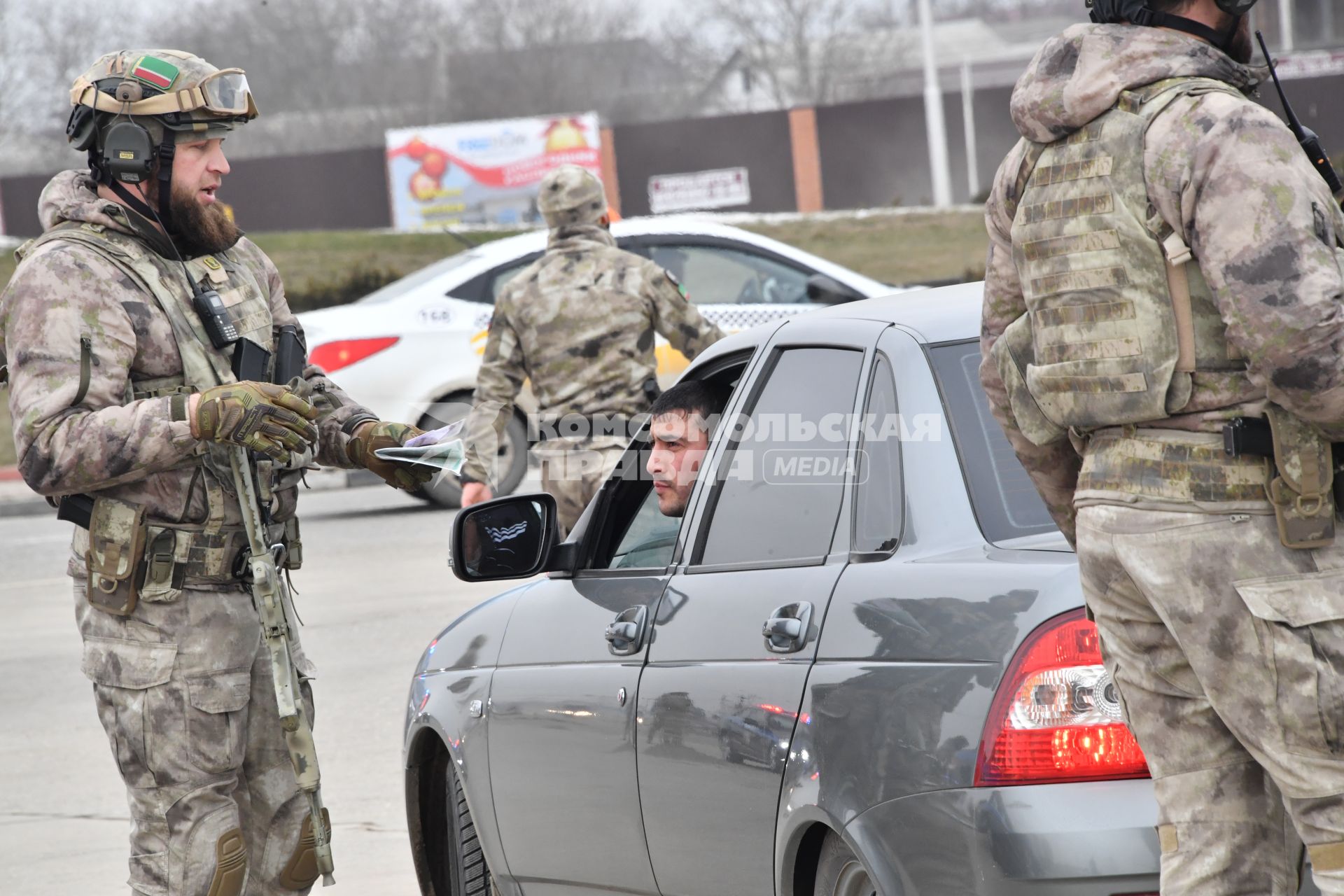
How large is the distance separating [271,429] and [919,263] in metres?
21.6

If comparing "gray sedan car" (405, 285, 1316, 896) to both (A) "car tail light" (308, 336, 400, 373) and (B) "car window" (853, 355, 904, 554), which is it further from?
(A) "car tail light" (308, 336, 400, 373)

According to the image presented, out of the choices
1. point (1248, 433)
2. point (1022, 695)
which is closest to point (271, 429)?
point (1022, 695)

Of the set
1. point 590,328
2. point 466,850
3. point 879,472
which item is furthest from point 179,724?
point 590,328

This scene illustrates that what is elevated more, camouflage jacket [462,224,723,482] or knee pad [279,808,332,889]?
camouflage jacket [462,224,723,482]

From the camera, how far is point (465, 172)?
33.5 meters

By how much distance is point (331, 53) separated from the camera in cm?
6444

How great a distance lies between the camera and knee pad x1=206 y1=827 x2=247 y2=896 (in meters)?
3.68

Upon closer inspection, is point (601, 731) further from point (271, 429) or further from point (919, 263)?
point (919, 263)

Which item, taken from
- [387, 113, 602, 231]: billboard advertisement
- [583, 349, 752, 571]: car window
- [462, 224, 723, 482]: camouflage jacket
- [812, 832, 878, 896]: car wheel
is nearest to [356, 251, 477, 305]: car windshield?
[462, 224, 723, 482]: camouflage jacket

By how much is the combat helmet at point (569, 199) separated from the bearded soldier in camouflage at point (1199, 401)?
4405mm

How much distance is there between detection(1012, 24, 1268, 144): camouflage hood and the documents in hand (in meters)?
1.69

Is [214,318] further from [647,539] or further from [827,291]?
[827,291]

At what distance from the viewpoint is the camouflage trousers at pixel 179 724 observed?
144 inches

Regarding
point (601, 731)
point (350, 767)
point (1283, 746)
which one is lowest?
point (350, 767)
